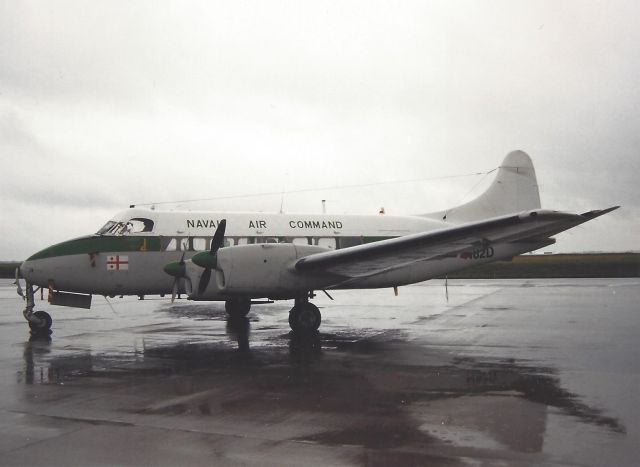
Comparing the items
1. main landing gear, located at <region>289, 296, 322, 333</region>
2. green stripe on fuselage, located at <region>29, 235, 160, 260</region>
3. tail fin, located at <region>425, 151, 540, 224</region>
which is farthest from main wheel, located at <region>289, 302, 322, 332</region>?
tail fin, located at <region>425, 151, 540, 224</region>

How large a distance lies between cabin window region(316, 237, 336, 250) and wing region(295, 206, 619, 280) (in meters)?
3.09

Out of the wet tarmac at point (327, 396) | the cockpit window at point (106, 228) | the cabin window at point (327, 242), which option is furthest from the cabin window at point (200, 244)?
the cabin window at point (327, 242)

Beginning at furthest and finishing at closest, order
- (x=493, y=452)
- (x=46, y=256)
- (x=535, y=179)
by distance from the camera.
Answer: (x=535, y=179) < (x=46, y=256) < (x=493, y=452)

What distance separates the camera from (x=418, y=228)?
1812cm

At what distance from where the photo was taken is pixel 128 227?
15.4 meters

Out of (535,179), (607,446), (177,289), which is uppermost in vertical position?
(535,179)

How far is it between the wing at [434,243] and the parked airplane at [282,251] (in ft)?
0.08

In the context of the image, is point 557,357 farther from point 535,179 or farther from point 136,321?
point 136,321

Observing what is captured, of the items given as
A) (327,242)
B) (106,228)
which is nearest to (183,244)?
(106,228)

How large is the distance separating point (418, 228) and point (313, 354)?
8.04 meters

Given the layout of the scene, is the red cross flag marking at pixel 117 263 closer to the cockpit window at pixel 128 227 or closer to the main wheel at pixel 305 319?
the cockpit window at pixel 128 227

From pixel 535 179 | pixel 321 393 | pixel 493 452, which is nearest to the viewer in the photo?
pixel 493 452

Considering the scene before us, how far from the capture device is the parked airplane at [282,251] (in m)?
12.2

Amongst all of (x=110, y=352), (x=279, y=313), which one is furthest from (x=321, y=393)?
(x=279, y=313)
